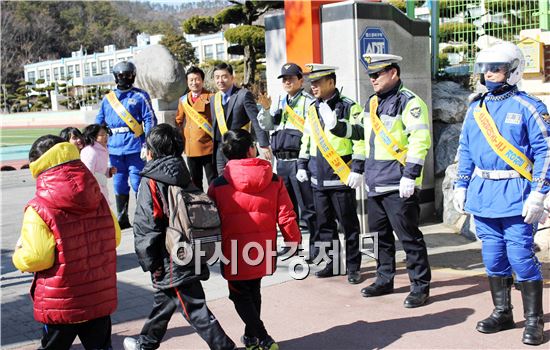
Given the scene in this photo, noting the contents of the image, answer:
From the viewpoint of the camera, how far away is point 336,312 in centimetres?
533

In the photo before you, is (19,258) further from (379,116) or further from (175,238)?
(379,116)

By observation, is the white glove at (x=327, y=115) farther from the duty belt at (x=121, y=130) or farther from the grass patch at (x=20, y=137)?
the grass patch at (x=20, y=137)

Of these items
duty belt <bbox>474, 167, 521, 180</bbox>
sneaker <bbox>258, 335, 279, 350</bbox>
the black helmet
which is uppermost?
the black helmet

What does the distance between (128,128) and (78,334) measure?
461cm

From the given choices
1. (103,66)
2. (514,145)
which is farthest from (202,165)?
(103,66)

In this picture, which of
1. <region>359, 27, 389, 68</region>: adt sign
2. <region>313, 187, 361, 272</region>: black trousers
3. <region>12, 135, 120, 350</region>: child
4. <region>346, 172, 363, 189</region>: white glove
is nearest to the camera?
<region>12, 135, 120, 350</region>: child

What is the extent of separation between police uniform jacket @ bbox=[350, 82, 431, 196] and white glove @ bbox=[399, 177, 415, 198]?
33 mm

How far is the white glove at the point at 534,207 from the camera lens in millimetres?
4348

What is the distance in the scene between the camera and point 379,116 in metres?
5.61

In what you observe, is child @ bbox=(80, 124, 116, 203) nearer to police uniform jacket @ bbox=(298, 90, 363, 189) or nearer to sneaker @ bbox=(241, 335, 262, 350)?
police uniform jacket @ bbox=(298, 90, 363, 189)

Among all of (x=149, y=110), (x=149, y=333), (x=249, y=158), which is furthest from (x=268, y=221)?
(x=149, y=110)

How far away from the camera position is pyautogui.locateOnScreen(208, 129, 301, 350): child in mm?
4328

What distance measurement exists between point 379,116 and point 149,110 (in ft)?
11.9

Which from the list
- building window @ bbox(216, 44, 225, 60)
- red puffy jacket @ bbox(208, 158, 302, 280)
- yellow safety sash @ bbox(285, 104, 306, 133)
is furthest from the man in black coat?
building window @ bbox(216, 44, 225, 60)
